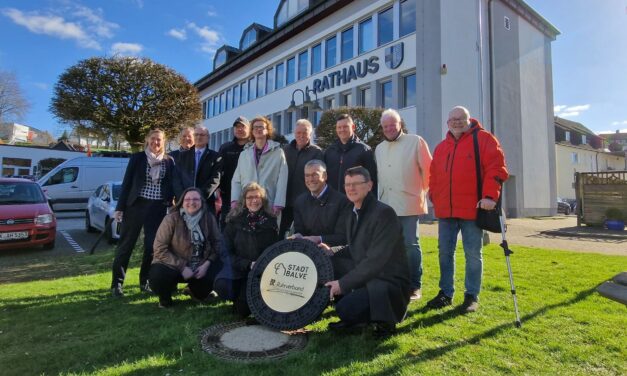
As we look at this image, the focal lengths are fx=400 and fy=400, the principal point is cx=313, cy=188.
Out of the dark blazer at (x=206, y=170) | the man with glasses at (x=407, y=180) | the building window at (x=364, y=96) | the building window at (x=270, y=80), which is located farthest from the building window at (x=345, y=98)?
the man with glasses at (x=407, y=180)

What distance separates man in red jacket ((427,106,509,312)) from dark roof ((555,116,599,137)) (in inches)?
1750

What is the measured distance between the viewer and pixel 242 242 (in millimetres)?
4215

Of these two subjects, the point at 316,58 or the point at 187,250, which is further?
the point at 316,58

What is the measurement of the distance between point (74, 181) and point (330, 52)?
1486 centimetres

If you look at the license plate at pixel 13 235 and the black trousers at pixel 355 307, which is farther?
the license plate at pixel 13 235

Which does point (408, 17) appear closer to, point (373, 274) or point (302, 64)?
point (302, 64)

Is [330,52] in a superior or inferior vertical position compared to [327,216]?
superior

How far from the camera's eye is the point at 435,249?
8430mm

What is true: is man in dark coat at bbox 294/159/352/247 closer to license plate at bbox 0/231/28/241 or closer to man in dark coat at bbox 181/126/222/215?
man in dark coat at bbox 181/126/222/215

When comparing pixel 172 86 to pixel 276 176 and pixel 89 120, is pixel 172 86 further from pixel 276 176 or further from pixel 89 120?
pixel 276 176

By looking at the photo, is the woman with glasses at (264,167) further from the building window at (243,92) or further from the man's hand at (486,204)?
the building window at (243,92)

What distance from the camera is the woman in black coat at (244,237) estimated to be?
4.05 m

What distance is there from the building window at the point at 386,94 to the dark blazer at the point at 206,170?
15.7 meters

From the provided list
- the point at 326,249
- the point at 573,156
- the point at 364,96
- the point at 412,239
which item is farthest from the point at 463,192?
the point at 573,156
